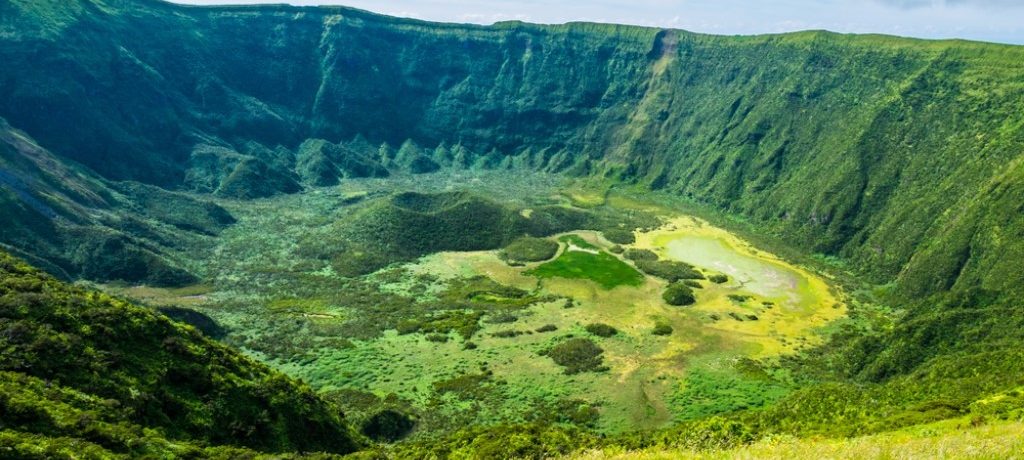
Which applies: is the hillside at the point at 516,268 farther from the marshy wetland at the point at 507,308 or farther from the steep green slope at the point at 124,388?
the marshy wetland at the point at 507,308

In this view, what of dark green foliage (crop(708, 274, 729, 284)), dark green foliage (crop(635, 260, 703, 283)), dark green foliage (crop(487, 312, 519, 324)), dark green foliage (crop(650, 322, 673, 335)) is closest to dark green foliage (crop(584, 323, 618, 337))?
dark green foliage (crop(650, 322, 673, 335))

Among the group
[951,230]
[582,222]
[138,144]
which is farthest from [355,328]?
[138,144]

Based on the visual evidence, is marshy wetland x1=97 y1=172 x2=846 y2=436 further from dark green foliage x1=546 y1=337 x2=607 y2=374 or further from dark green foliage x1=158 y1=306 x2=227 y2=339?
dark green foliage x1=158 y1=306 x2=227 y2=339

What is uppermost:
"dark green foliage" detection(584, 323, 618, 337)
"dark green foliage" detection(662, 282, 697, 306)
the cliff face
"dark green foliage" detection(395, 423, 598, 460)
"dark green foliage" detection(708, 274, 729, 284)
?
the cliff face

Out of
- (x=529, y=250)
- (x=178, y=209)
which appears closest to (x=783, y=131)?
(x=529, y=250)

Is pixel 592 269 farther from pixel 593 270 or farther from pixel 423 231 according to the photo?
pixel 423 231

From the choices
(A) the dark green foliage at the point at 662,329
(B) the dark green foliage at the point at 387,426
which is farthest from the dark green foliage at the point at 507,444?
(A) the dark green foliage at the point at 662,329

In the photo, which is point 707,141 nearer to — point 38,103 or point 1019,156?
point 1019,156
